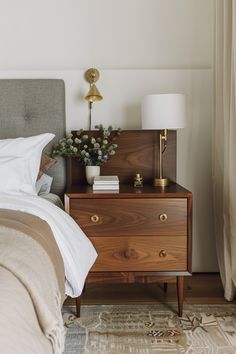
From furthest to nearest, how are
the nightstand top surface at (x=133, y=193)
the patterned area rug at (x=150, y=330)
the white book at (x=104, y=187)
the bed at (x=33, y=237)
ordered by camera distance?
the white book at (x=104, y=187) → the nightstand top surface at (x=133, y=193) → the patterned area rug at (x=150, y=330) → the bed at (x=33, y=237)

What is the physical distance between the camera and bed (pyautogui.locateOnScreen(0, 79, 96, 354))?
878 mm

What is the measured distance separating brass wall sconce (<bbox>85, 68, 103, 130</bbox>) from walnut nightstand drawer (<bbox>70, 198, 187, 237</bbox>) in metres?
0.74

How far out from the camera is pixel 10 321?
793 millimetres

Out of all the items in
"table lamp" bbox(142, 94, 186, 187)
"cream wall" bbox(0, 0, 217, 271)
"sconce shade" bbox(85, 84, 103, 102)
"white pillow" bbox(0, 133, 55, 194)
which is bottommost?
"white pillow" bbox(0, 133, 55, 194)

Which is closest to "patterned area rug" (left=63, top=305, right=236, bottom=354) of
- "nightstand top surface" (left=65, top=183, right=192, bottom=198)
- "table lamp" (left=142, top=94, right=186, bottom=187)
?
"nightstand top surface" (left=65, top=183, right=192, bottom=198)

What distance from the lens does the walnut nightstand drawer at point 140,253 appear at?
6.46 feet

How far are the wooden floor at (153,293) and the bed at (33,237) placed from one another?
517 mm

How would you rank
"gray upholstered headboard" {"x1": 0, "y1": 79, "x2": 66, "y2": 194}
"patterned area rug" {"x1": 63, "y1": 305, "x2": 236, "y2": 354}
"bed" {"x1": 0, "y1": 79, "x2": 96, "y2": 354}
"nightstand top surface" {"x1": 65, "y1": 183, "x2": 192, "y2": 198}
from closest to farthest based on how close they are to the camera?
"bed" {"x1": 0, "y1": 79, "x2": 96, "y2": 354}, "patterned area rug" {"x1": 63, "y1": 305, "x2": 236, "y2": 354}, "nightstand top surface" {"x1": 65, "y1": 183, "x2": 192, "y2": 198}, "gray upholstered headboard" {"x1": 0, "y1": 79, "x2": 66, "y2": 194}

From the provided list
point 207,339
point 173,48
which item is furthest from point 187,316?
point 173,48

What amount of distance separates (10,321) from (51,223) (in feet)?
2.73

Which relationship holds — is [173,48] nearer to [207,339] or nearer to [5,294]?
[207,339]

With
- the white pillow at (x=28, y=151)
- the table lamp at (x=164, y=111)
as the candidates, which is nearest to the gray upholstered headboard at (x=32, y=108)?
the white pillow at (x=28, y=151)

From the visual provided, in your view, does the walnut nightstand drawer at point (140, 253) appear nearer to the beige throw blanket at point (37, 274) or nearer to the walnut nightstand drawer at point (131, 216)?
the walnut nightstand drawer at point (131, 216)

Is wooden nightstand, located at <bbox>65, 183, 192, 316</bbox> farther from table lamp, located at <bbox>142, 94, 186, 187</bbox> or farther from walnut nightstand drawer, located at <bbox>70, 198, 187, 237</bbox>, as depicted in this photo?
table lamp, located at <bbox>142, 94, 186, 187</bbox>
